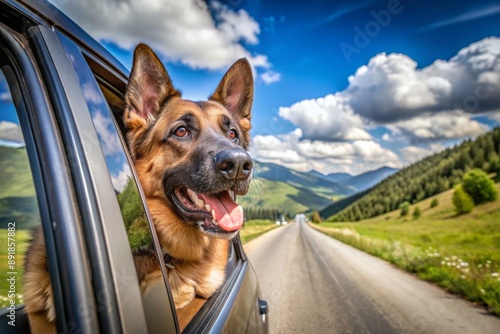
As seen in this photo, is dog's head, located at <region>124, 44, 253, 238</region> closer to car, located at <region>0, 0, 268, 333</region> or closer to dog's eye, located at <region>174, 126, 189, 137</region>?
dog's eye, located at <region>174, 126, 189, 137</region>

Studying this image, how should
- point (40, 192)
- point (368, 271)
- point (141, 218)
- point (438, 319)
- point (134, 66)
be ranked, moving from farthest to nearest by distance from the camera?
point (368, 271), point (438, 319), point (134, 66), point (141, 218), point (40, 192)

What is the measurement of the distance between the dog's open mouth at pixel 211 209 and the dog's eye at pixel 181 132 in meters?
0.36

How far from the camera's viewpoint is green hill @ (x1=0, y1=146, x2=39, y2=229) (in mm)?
898

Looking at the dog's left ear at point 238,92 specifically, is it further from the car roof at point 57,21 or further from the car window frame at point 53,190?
the car window frame at point 53,190

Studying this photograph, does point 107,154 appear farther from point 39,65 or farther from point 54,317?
point 54,317

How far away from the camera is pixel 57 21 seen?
42.6 inches

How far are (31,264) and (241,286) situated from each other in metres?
1.59

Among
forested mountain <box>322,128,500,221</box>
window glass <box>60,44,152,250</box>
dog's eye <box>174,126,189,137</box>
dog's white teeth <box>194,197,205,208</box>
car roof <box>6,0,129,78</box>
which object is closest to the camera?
car roof <box>6,0,129,78</box>

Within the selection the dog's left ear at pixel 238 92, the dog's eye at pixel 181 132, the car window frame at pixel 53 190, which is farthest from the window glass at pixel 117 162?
the dog's left ear at pixel 238 92

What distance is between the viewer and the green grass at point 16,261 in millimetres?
889

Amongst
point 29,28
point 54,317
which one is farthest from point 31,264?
point 29,28

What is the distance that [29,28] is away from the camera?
3.27 ft

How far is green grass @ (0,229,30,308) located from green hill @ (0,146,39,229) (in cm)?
2

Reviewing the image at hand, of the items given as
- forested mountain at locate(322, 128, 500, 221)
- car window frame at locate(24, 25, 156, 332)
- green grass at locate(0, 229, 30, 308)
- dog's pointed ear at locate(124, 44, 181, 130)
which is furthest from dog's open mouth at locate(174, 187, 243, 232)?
forested mountain at locate(322, 128, 500, 221)
